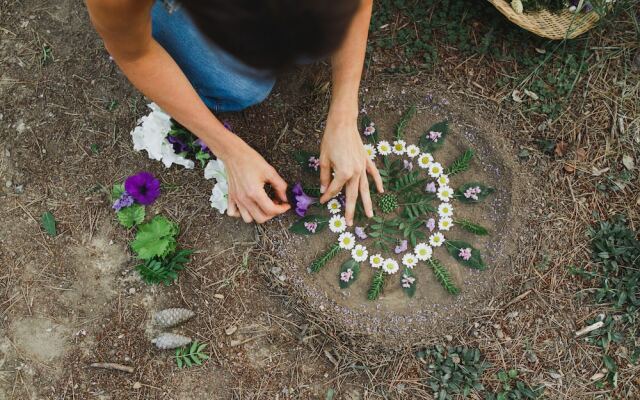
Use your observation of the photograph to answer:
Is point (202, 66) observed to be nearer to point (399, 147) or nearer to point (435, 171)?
point (399, 147)

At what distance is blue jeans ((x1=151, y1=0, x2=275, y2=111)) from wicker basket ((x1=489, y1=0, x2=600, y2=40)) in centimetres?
117

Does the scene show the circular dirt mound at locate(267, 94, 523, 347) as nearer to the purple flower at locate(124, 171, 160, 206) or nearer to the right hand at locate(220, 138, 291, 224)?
the right hand at locate(220, 138, 291, 224)

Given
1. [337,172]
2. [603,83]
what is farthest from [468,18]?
[337,172]

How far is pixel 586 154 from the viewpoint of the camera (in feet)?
8.54

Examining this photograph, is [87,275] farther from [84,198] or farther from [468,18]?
[468,18]

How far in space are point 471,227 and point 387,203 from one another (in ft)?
1.33

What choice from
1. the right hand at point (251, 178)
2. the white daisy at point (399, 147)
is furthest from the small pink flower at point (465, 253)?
the right hand at point (251, 178)

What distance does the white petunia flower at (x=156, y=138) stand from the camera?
8.18ft

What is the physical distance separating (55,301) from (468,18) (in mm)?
2426

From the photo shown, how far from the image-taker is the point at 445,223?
2.49m

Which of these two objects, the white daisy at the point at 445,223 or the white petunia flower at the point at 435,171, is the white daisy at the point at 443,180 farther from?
the white daisy at the point at 445,223

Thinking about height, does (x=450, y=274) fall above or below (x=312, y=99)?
below

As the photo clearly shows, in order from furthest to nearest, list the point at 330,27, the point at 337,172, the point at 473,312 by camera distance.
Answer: the point at 473,312
the point at 337,172
the point at 330,27

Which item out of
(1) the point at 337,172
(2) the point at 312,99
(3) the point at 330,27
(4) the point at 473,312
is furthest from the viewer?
(2) the point at 312,99
